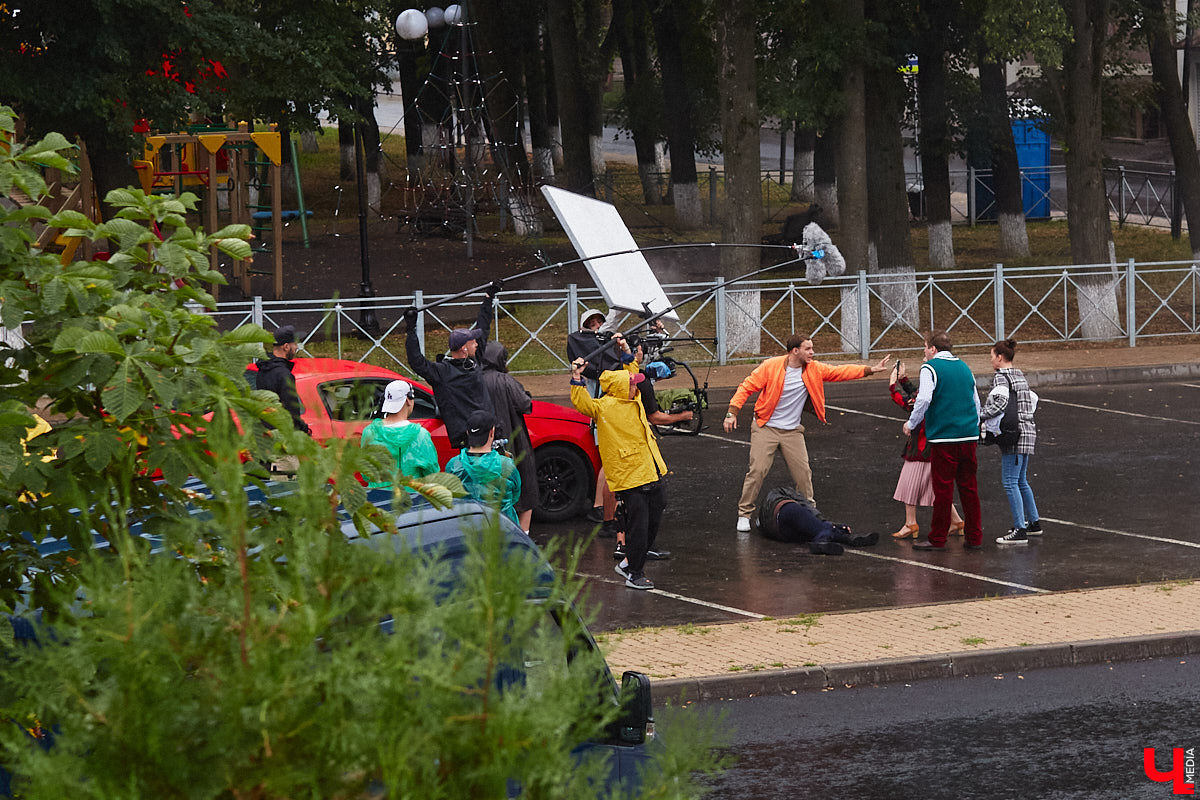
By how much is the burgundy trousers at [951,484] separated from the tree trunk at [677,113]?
74.4 ft

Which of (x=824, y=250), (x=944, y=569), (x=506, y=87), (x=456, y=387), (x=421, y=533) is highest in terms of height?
(x=506, y=87)

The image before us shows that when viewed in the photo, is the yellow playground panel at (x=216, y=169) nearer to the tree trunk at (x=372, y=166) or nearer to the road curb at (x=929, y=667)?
the tree trunk at (x=372, y=166)

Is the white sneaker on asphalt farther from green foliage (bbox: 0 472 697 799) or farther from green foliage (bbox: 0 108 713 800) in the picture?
green foliage (bbox: 0 472 697 799)

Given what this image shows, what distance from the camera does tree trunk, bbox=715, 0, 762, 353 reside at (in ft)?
74.0

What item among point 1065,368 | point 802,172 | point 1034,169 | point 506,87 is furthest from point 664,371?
point 1034,169

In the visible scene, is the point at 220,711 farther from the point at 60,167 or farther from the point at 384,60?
the point at 384,60

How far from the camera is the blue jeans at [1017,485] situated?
437 inches

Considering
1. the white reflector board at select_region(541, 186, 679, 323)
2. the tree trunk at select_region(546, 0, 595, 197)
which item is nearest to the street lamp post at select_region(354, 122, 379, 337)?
the white reflector board at select_region(541, 186, 679, 323)

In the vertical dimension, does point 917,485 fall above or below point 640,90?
below

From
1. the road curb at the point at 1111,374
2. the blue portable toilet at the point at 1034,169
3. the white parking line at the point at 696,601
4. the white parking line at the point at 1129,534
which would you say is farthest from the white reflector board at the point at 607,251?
the blue portable toilet at the point at 1034,169

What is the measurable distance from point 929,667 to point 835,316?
1807 centimetres

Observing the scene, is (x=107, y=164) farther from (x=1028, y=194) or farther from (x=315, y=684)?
(x=1028, y=194)

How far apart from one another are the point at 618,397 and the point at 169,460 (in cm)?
703

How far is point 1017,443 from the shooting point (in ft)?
36.5
